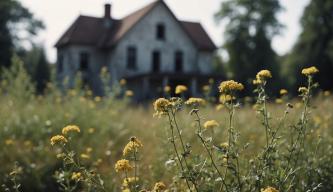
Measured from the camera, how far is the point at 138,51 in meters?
27.0

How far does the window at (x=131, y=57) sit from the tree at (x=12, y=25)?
1191 centimetres

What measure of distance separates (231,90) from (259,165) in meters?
0.63

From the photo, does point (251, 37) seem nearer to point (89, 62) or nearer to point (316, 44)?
point (316, 44)

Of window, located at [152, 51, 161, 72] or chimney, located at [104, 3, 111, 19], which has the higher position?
chimney, located at [104, 3, 111, 19]

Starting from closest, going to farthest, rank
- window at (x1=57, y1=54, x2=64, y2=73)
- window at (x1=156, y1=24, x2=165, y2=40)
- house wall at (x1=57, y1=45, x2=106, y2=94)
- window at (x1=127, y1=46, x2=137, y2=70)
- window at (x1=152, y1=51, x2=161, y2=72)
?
window at (x1=127, y1=46, x2=137, y2=70)
house wall at (x1=57, y1=45, x2=106, y2=94)
window at (x1=156, y1=24, x2=165, y2=40)
window at (x1=152, y1=51, x2=161, y2=72)
window at (x1=57, y1=54, x2=64, y2=73)

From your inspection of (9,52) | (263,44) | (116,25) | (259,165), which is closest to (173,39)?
(116,25)

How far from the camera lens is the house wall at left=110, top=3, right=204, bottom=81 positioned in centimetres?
2647

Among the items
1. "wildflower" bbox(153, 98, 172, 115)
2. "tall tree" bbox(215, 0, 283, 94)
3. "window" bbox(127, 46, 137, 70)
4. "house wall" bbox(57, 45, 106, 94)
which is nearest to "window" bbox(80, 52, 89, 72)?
"house wall" bbox(57, 45, 106, 94)

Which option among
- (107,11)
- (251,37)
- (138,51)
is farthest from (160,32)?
(251,37)

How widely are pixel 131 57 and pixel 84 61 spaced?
289cm

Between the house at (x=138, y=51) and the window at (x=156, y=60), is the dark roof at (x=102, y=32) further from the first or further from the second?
the window at (x=156, y=60)

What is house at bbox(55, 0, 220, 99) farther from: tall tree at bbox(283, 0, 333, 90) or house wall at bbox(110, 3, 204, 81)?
tall tree at bbox(283, 0, 333, 90)

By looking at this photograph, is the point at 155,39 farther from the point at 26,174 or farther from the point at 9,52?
the point at 26,174

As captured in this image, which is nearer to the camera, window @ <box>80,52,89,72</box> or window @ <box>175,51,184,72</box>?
window @ <box>80,52,89,72</box>
